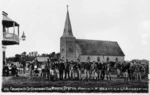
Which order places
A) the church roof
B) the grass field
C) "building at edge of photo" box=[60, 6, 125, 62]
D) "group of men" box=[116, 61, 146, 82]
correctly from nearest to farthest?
the grass field
"group of men" box=[116, 61, 146, 82]
"building at edge of photo" box=[60, 6, 125, 62]
the church roof

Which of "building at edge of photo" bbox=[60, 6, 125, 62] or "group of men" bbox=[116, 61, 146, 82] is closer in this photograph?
"group of men" bbox=[116, 61, 146, 82]

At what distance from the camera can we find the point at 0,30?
625 inches

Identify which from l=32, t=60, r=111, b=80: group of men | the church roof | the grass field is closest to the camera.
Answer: the grass field

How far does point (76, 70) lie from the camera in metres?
19.0

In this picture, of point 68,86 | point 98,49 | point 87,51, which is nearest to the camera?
point 68,86

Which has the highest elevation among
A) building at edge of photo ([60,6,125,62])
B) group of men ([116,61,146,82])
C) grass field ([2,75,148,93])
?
building at edge of photo ([60,6,125,62])

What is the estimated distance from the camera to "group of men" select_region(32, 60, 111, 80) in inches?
723

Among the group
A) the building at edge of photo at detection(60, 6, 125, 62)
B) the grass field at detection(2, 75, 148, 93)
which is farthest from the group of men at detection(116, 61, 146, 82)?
the building at edge of photo at detection(60, 6, 125, 62)

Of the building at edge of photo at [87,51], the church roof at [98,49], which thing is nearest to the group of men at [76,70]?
the building at edge of photo at [87,51]

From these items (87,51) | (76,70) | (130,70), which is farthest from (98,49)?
(76,70)

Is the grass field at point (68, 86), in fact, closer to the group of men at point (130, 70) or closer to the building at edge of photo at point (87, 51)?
the group of men at point (130, 70)

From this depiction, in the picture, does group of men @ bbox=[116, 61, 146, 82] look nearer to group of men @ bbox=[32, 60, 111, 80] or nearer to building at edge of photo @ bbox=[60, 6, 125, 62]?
group of men @ bbox=[32, 60, 111, 80]

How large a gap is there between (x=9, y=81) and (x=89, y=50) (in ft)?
108

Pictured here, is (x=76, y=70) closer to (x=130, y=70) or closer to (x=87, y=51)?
(x=130, y=70)
